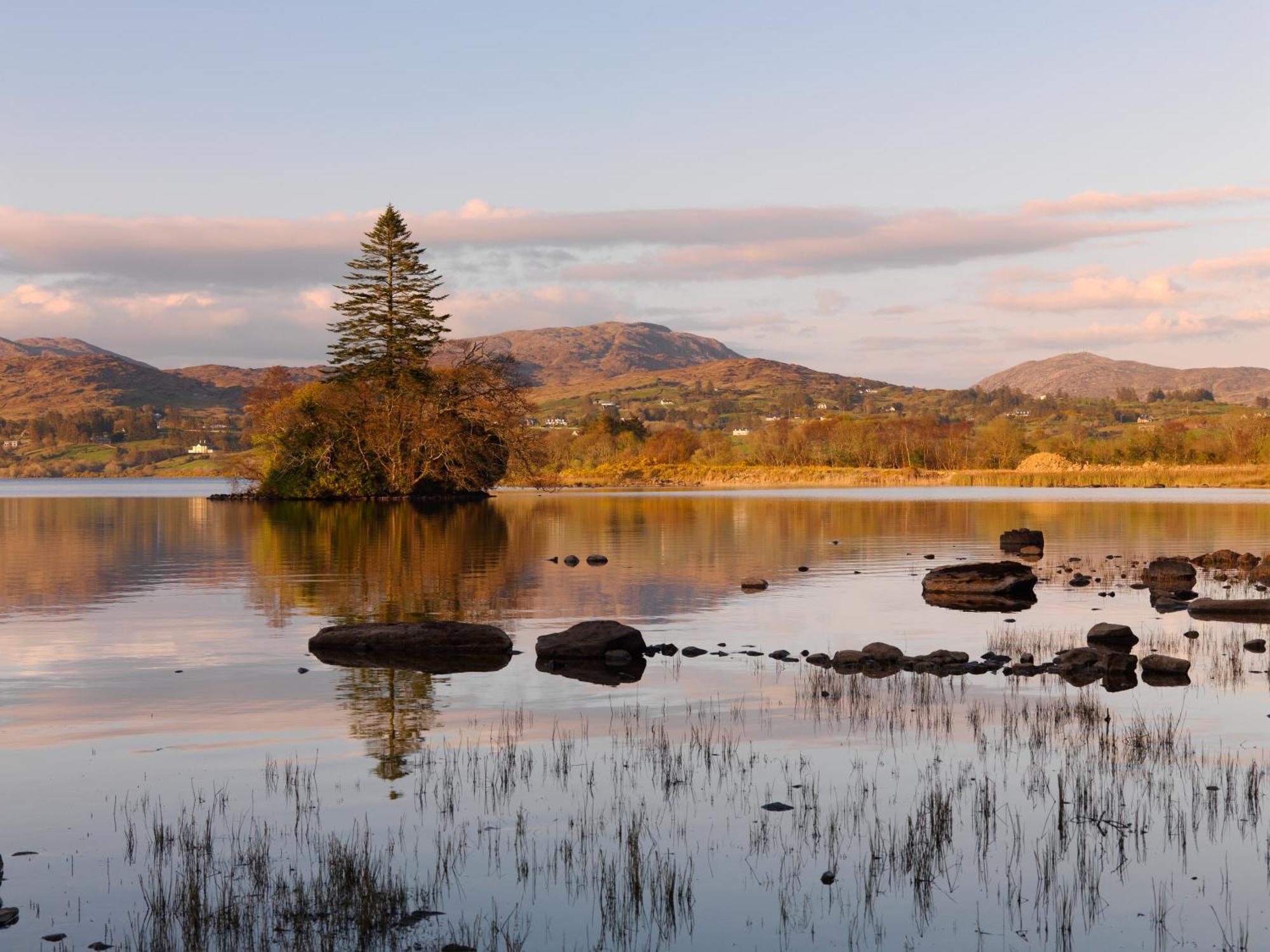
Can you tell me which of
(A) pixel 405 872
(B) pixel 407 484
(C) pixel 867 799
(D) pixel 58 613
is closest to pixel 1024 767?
(C) pixel 867 799

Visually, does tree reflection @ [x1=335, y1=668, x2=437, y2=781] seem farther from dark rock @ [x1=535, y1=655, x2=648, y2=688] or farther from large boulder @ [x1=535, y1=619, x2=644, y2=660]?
large boulder @ [x1=535, y1=619, x2=644, y2=660]

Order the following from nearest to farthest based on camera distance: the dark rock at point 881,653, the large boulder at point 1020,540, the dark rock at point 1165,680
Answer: the dark rock at point 1165,680 → the dark rock at point 881,653 → the large boulder at point 1020,540

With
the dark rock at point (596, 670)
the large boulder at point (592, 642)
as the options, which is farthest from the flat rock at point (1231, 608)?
the dark rock at point (596, 670)

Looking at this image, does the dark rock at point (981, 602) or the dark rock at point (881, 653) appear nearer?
the dark rock at point (881, 653)

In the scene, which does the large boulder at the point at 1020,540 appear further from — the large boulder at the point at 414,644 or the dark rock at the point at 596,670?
the large boulder at the point at 414,644

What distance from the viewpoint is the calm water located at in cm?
1065

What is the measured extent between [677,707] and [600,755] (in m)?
3.74

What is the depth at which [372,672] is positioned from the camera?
23422mm

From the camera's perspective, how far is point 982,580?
3684 cm

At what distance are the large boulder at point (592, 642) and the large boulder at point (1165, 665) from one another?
34.5ft

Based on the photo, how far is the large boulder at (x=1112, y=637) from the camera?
2581 cm

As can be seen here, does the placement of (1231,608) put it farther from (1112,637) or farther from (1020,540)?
(1020,540)

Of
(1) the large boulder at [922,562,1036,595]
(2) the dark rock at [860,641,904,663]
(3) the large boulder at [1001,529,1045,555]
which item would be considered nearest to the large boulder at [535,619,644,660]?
(2) the dark rock at [860,641,904,663]

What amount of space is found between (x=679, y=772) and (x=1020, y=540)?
4469cm
